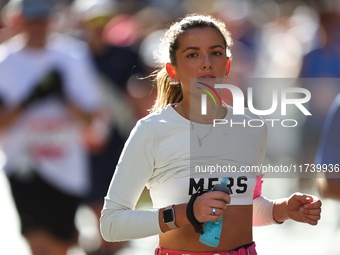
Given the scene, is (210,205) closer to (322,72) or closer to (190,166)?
(190,166)

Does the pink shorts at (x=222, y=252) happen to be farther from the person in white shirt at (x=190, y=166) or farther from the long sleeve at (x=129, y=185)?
the long sleeve at (x=129, y=185)

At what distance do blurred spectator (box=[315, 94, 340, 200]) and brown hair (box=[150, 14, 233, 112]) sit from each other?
2.79ft

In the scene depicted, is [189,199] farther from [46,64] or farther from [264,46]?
[264,46]

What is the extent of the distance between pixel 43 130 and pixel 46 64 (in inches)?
19.1

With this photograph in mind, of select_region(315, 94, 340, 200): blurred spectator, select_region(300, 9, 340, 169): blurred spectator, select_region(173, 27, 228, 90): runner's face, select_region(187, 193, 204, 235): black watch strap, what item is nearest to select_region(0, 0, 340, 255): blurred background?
select_region(300, 9, 340, 169): blurred spectator

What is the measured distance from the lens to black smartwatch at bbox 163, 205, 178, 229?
3.33 metres

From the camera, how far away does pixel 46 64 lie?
18.7 ft

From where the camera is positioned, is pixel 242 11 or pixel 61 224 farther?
pixel 242 11

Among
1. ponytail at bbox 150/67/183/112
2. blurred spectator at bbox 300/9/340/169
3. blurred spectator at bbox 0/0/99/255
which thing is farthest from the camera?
blurred spectator at bbox 300/9/340/169

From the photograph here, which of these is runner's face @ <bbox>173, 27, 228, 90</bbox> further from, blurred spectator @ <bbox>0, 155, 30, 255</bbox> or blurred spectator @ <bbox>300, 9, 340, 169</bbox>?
blurred spectator @ <bbox>300, 9, 340, 169</bbox>

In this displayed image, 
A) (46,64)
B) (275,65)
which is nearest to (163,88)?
(46,64)

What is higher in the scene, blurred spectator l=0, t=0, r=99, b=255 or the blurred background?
the blurred background

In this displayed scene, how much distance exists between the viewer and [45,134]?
574 centimetres

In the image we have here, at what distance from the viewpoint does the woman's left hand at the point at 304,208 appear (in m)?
3.55
